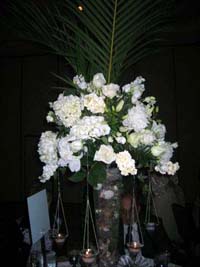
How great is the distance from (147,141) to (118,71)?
1.10ft

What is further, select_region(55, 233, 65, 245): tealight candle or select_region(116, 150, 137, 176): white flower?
select_region(55, 233, 65, 245): tealight candle

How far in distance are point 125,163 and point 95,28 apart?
0.54 metres

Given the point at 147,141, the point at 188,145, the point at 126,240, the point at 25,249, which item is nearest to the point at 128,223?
the point at 126,240

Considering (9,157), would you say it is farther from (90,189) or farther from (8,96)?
(90,189)

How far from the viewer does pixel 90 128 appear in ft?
4.17

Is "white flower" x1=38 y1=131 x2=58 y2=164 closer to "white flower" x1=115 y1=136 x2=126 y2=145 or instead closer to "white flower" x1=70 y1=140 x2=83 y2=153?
"white flower" x1=70 y1=140 x2=83 y2=153

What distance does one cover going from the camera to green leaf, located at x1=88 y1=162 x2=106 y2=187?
1.29 m

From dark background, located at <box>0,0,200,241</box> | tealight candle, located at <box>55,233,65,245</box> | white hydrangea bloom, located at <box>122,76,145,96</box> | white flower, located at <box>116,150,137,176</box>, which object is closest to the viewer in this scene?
white flower, located at <box>116,150,137,176</box>

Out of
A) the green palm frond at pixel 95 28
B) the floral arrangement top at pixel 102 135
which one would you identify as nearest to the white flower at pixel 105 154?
the floral arrangement top at pixel 102 135

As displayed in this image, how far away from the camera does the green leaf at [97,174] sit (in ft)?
4.22

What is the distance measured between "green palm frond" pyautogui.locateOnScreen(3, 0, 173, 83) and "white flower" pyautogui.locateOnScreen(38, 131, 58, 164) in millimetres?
299

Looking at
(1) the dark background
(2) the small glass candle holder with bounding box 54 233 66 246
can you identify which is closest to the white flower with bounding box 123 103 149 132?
(2) the small glass candle holder with bounding box 54 233 66 246

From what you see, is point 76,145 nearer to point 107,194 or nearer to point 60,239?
point 107,194

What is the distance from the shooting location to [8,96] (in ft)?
23.6
